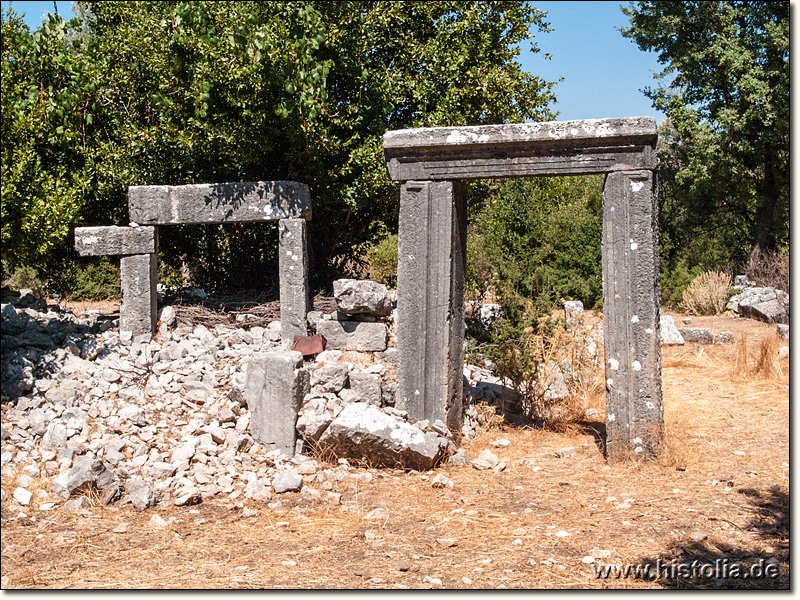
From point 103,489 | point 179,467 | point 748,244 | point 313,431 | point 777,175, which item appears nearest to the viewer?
point 103,489

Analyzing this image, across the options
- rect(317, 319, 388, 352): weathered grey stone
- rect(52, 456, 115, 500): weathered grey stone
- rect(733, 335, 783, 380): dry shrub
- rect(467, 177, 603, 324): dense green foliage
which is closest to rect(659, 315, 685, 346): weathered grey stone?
rect(733, 335, 783, 380): dry shrub

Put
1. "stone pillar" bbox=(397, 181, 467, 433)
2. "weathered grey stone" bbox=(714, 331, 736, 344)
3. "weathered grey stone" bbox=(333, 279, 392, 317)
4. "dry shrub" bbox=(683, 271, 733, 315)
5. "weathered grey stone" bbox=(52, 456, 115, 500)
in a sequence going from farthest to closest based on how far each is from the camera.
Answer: "dry shrub" bbox=(683, 271, 733, 315), "weathered grey stone" bbox=(714, 331, 736, 344), "weathered grey stone" bbox=(333, 279, 392, 317), "stone pillar" bbox=(397, 181, 467, 433), "weathered grey stone" bbox=(52, 456, 115, 500)

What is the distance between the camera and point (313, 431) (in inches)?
259

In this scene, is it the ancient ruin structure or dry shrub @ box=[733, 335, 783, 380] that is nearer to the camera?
the ancient ruin structure

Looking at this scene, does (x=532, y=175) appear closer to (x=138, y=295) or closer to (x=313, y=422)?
(x=313, y=422)

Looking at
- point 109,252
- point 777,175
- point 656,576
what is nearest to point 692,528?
point 656,576

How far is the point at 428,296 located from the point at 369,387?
44.4 inches

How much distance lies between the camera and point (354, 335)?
8164mm

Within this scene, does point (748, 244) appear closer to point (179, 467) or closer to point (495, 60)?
point (495, 60)

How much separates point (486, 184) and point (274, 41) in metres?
4.21

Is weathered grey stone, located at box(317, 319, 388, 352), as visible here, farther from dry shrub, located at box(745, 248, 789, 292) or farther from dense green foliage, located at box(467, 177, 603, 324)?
dry shrub, located at box(745, 248, 789, 292)

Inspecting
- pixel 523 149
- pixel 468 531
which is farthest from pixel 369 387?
pixel 523 149

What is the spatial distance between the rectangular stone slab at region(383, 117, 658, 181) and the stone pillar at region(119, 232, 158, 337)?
353 centimetres

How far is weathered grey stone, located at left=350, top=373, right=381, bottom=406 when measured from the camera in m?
7.40
